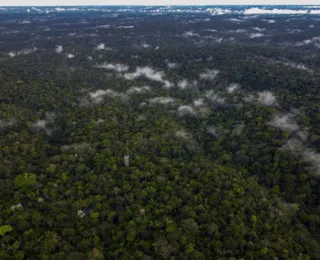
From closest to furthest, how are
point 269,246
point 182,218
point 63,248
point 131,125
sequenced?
1. point 63,248
2. point 269,246
3. point 182,218
4. point 131,125

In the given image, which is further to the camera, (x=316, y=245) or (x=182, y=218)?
(x=182, y=218)

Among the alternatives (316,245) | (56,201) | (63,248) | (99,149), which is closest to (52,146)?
(99,149)

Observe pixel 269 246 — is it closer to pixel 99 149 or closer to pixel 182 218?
pixel 182 218

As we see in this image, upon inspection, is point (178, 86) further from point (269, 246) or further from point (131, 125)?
point (269, 246)

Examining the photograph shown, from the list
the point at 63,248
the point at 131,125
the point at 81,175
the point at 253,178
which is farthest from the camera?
the point at 131,125

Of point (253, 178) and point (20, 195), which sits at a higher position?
point (20, 195)

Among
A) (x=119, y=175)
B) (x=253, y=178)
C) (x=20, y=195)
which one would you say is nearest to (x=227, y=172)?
(x=253, y=178)
